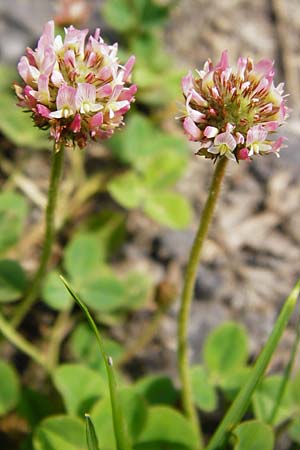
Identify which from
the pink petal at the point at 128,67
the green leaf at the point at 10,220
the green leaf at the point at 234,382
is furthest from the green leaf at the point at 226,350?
the pink petal at the point at 128,67

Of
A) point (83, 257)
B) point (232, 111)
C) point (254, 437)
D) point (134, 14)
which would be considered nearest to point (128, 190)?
point (83, 257)

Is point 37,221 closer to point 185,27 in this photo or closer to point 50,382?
point 50,382

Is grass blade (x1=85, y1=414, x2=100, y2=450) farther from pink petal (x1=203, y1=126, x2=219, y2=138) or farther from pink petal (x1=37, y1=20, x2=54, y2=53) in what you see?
pink petal (x1=37, y1=20, x2=54, y2=53)

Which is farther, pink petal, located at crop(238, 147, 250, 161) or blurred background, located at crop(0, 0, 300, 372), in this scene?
blurred background, located at crop(0, 0, 300, 372)

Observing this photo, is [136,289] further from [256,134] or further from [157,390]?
[256,134]

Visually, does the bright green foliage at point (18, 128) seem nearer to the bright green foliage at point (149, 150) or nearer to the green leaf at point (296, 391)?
the bright green foliage at point (149, 150)

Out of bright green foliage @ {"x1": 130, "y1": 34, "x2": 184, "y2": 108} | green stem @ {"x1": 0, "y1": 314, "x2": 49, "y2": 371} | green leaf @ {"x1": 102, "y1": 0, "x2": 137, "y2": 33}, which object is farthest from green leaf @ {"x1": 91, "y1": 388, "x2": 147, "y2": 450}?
green leaf @ {"x1": 102, "y1": 0, "x2": 137, "y2": 33}
